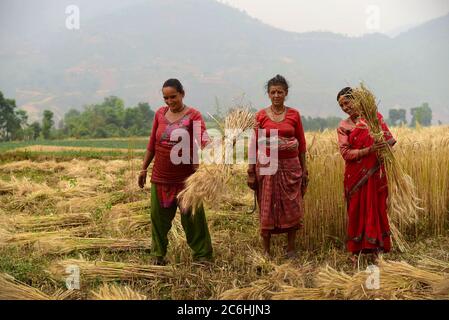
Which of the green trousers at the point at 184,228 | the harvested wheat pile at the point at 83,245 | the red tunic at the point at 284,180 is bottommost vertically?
the harvested wheat pile at the point at 83,245

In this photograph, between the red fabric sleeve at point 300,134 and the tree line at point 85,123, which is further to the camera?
the tree line at point 85,123

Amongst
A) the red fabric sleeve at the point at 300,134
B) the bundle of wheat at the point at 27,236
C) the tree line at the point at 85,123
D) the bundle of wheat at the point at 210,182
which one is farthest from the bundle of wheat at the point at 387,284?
the tree line at the point at 85,123

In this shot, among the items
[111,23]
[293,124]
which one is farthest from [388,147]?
[111,23]

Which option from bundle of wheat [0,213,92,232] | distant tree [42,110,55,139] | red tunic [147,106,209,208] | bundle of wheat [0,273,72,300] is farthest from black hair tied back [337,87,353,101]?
distant tree [42,110,55,139]


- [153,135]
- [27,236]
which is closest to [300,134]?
[153,135]

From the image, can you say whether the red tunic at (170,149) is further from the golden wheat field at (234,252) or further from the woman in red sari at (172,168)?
the golden wheat field at (234,252)

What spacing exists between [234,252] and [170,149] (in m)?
1.10

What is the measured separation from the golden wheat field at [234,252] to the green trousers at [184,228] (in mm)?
131

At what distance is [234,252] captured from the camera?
13.1 ft

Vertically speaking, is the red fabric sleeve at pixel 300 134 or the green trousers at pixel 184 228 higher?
the red fabric sleeve at pixel 300 134

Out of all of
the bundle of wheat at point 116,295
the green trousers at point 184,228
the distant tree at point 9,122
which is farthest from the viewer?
the distant tree at point 9,122

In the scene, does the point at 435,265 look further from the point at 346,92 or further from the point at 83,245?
the point at 83,245

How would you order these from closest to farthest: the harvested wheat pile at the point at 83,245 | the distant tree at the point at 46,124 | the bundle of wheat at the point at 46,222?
the harvested wheat pile at the point at 83,245 → the bundle of wheat at the point at 46,222 → the distant tree at the point at 46,124

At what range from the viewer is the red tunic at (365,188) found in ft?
11.5
